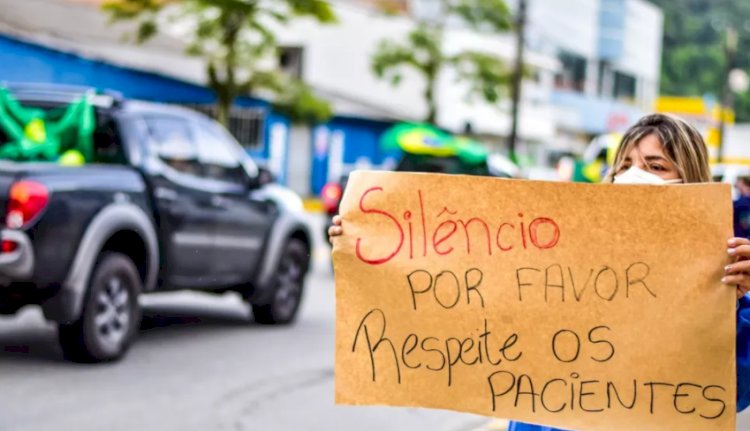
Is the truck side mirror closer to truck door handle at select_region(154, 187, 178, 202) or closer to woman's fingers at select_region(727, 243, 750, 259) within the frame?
truck door handle at select_region(154, 187, 178, 202)

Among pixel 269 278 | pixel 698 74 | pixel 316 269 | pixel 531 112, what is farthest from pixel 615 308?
pixel 698 74

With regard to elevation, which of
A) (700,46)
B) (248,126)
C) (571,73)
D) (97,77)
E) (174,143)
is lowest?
(174,143)

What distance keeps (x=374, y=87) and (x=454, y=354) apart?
5129 cm

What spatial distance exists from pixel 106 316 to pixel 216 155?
2300 millimetres

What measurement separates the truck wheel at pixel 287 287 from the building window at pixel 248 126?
1212 inches

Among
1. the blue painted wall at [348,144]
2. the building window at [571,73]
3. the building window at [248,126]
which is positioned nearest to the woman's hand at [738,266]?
the building window at [248,126]

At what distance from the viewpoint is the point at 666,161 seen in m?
3.59

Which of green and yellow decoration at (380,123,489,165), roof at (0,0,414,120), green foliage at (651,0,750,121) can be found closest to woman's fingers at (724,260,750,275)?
green and yellow decoration at (380,123,489,165)

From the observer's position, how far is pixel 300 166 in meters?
46.3

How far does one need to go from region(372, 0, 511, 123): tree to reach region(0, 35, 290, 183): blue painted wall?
5.20 m

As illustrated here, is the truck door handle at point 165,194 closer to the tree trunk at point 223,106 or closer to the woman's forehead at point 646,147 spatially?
the woman's forehead at point 646,147

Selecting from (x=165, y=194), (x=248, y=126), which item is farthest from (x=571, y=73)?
(x=165, y=194)

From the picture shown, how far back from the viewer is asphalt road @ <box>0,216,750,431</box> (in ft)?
24.8

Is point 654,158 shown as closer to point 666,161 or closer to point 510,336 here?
point 666,161
